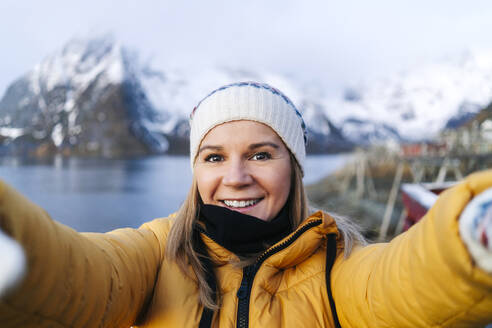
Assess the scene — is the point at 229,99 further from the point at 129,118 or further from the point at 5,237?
the point at 129,118

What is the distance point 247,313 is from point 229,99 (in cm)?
93

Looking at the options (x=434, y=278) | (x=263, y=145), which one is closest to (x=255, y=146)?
(x=263, y=145)

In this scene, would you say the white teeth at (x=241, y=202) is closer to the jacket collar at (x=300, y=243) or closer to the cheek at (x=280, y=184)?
the cheek at (x=280, y=184)

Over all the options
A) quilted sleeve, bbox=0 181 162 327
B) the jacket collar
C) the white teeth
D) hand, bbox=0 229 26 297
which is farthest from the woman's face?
hand, bbox=0 229 26 297

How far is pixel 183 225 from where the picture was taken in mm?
1346

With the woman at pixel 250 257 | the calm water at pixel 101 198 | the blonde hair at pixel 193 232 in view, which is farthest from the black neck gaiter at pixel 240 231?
the calm water at pixel 101 198

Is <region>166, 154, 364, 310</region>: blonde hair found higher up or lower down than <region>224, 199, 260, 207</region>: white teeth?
lower down

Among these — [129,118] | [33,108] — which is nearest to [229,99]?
[33,108]

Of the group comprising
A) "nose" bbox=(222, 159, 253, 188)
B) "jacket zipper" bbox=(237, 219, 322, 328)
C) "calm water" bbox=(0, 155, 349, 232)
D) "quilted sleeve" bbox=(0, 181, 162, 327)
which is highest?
"nose" bbox=(222, 159, 253, 188)

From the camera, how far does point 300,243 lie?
3.85ft

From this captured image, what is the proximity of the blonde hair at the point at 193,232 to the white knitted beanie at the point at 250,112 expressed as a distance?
0.46ft

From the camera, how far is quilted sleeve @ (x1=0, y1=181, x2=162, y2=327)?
22.4 inches

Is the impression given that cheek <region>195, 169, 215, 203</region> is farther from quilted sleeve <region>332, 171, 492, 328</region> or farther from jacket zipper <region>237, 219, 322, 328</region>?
quilted sleeve <region>332, 171, 492, 328</region>

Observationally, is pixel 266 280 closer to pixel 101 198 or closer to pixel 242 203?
pixel 242 203
